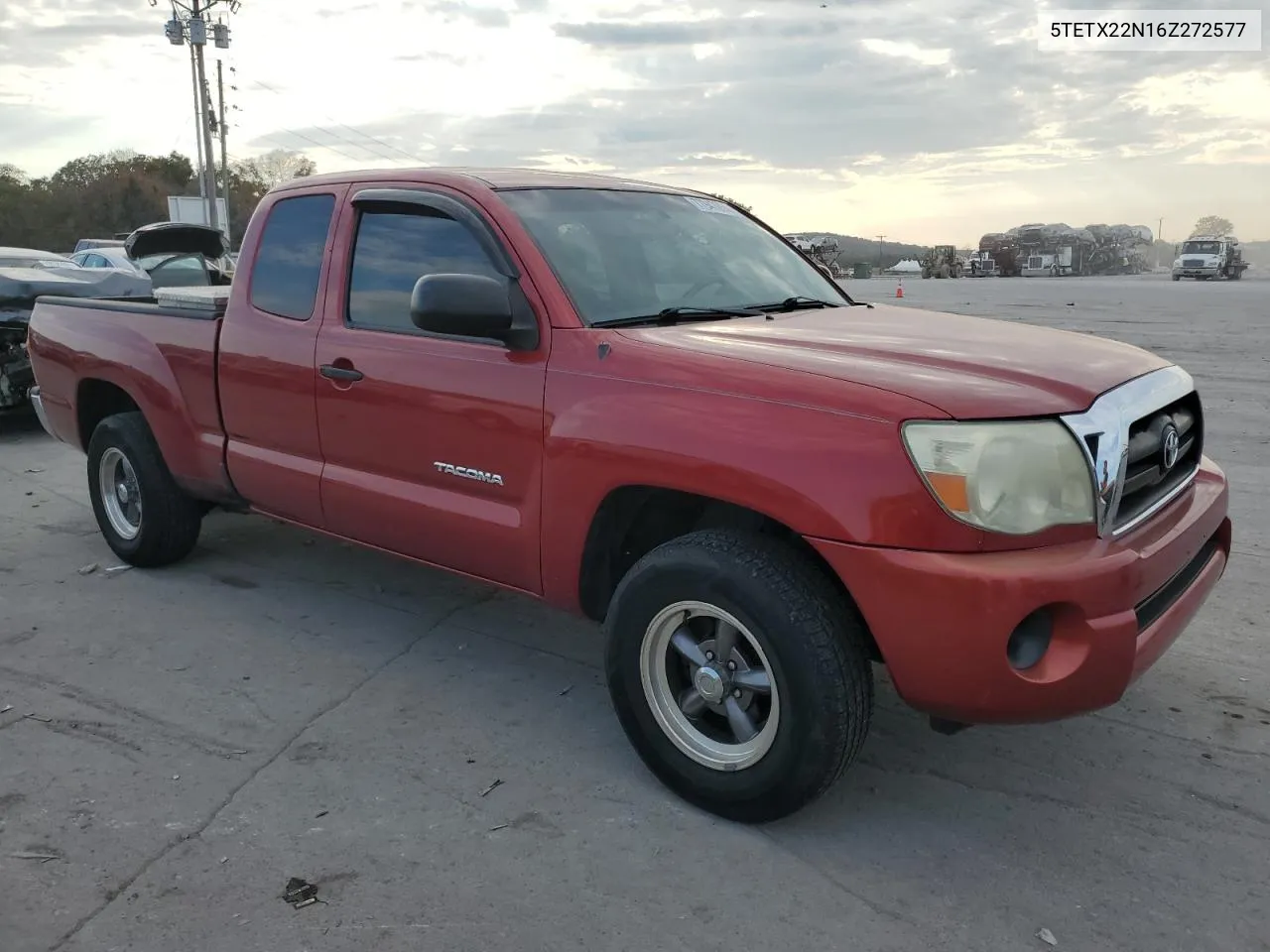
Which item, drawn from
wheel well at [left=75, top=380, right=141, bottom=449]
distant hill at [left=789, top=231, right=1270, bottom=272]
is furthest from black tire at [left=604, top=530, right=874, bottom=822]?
distant hill at [left=789, top=231, right=1270, bottom=272]

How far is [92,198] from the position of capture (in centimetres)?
6294

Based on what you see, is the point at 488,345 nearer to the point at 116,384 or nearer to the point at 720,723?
the point at 720,723

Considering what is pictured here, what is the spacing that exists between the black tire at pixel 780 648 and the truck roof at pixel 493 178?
5.25 feet

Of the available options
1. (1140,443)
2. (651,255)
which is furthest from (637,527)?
(1140,443)

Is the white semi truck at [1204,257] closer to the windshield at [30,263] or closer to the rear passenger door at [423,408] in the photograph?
the windshield at [30,263]

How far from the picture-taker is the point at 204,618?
15.0 ft

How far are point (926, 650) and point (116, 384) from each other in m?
4.31

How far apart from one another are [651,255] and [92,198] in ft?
229

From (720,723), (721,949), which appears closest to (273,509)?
(720,723)

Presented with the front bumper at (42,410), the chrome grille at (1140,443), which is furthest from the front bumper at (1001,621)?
the front bumper at (42,410)

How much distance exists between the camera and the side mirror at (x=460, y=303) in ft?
10.2

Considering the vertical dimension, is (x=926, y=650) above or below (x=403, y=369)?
below

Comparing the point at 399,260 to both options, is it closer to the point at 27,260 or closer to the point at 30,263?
the point at 30,263

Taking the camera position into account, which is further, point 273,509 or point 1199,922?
point 273,509
